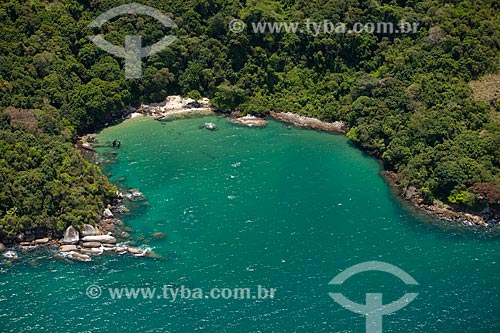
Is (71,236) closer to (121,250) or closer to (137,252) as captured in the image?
(121,250)

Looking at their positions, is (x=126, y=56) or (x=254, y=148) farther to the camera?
(x=126, y=56)

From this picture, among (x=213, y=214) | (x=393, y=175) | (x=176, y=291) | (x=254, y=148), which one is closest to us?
(x=176, y=291)

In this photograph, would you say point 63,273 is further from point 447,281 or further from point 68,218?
point 447,281

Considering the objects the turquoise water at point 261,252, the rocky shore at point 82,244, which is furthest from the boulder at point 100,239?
the turquoise water at point 261,252

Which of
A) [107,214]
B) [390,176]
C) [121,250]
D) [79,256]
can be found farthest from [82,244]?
[390,176]

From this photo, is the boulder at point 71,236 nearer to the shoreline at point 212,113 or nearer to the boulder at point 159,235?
the shoreline at point 212,113

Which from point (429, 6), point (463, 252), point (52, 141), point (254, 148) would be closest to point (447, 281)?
point (463, 252)
